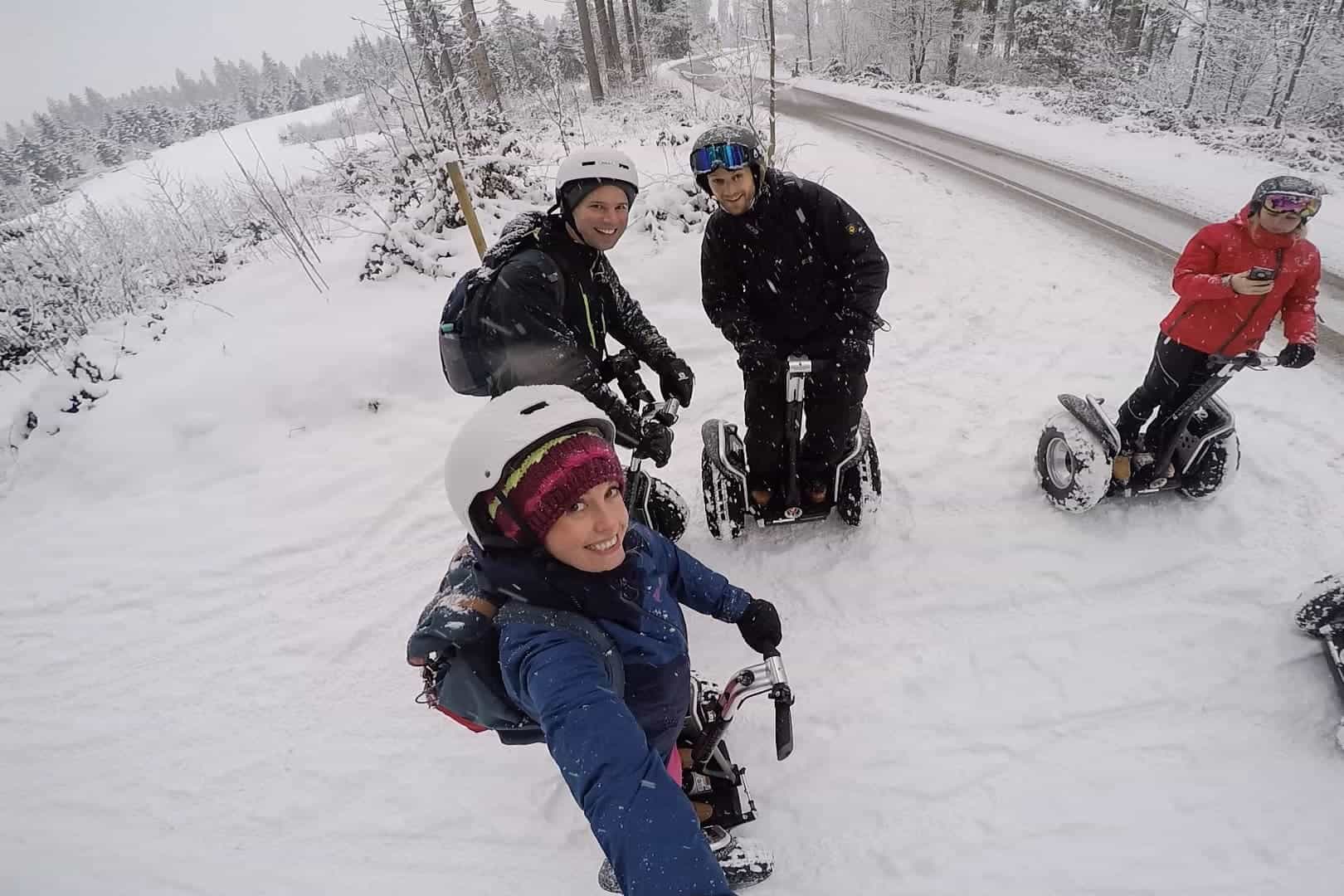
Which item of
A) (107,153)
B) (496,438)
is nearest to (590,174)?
(496,438)

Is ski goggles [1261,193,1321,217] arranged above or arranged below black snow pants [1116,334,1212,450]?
above

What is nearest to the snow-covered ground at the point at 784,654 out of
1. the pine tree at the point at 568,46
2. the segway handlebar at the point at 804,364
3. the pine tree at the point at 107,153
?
Answer: the segway handlebar at the point at 804,364

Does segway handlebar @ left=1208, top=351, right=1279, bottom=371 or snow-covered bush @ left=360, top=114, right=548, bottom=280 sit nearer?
segway handlebar @ left=1208, top=351, right=1279, bottom=371

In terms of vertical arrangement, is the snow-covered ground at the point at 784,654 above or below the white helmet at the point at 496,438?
below

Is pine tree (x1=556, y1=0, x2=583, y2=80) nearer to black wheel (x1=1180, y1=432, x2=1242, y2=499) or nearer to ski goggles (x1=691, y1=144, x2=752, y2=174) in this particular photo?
ski goggles (x1=691, y1=144, x2=752, y2=174)

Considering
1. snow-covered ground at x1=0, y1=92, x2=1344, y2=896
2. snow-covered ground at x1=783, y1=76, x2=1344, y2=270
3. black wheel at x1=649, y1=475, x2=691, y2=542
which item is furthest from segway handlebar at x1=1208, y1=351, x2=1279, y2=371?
snow-covered ground at x1=783, y1=76, x2=1344, y2=270

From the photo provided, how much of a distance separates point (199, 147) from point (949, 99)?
41804 mm

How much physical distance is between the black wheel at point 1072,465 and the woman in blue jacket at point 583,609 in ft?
9.67

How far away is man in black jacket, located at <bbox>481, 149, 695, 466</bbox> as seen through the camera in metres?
2.55

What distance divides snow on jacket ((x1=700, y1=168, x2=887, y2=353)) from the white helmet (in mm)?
1970

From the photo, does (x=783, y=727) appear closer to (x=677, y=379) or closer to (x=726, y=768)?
(x=726, y=768)

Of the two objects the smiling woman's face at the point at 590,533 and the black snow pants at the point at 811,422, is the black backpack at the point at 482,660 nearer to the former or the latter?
the smiling woman's face at the point at 590,533

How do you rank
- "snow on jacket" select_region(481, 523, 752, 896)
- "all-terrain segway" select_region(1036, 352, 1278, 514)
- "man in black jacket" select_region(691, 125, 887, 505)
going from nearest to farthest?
"snow on jacket" select_region(481, 523, 752, 896) < "man in black jacket" select_region(691, 125, 887, 505) < "all-terrain segway" select_region(1036, 352, 1278, 514)

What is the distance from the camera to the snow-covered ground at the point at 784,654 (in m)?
2.50
